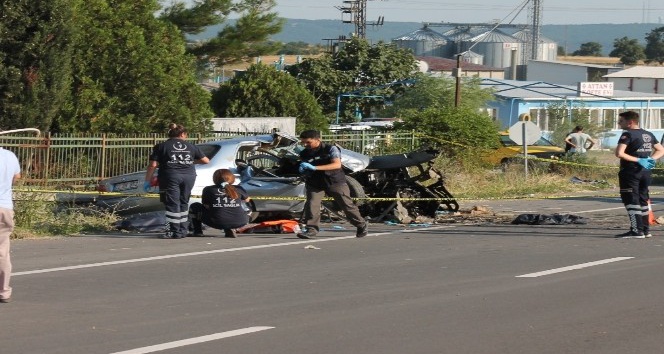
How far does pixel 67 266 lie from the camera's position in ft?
41.4

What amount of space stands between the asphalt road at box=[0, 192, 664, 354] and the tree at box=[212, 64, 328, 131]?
19228 millimetres

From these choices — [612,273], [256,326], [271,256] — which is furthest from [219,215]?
[256,326]

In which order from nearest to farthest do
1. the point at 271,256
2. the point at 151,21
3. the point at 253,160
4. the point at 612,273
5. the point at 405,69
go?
the point at 612,273 < the point at 271,256 < the point at 253,160 < the point at 151,21 < the point at 405,69

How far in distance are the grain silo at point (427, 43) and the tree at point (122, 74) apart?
3521 inches

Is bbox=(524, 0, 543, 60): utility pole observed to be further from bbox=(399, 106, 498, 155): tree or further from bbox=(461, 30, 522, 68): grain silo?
bbox=(399, 106, 498, 155): tree

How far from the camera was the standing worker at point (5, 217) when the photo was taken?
9.98 m

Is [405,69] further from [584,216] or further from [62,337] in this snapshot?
[62,337]

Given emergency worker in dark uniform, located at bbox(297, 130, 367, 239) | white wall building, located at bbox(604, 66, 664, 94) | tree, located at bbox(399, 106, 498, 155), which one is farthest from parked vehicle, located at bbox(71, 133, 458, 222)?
white wall building, located at bbox(604, 66, 664, 94)

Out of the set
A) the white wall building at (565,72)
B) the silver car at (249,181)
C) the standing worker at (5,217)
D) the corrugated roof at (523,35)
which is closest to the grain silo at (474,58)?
the corrugated roof at (523,35)

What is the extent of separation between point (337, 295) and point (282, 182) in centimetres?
723

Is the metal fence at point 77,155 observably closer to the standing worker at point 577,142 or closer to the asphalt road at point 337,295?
the asphalt road at point 337,295

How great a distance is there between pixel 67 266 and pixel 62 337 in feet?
13.9

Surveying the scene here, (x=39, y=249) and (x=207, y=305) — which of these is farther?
(x=39, y=249)

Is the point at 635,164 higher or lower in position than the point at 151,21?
lower
